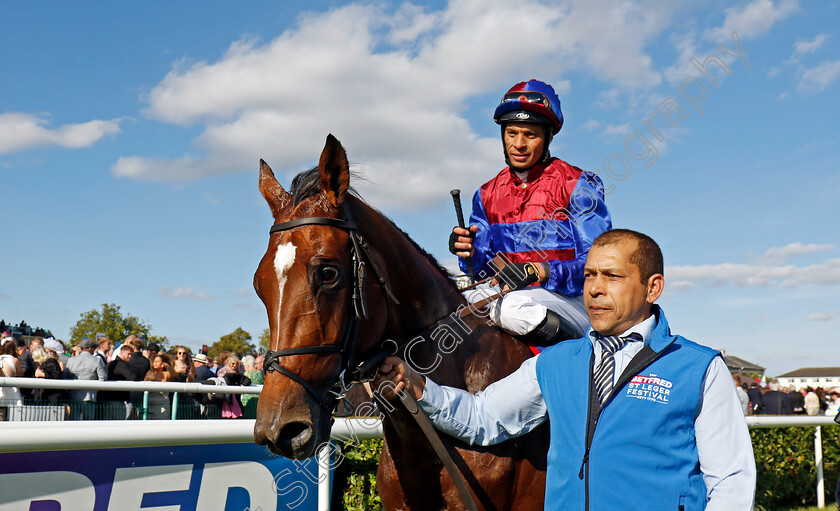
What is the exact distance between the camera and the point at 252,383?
32.1 ft

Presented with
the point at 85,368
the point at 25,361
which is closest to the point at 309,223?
the point at 25,361

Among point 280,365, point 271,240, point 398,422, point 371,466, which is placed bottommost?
point 371,466

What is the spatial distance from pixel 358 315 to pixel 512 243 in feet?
3.65

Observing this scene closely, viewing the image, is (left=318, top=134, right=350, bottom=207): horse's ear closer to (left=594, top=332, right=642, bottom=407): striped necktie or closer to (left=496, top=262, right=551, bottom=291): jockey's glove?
(left=496, top=262, right=551, bottom=291): jockey's glove

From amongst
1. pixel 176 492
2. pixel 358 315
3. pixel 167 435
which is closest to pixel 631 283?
pixel 358 315

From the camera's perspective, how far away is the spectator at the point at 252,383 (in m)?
8.16

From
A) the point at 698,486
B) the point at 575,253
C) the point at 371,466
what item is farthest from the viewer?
the point at 371,466

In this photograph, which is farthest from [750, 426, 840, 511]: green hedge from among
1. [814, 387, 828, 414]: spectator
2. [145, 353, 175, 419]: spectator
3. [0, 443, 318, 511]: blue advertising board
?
[814, 387, 828, 414]: spectator

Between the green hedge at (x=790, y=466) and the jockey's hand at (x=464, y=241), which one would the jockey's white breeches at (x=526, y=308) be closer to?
the jockey's hand at (x=464, y=241)

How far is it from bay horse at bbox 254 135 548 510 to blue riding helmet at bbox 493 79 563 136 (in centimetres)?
82

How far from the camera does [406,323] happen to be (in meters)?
2.53

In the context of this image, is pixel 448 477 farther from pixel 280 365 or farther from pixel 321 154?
pixel 321 154

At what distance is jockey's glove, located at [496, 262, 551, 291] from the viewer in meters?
2.83

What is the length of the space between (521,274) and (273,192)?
1.07 metres
